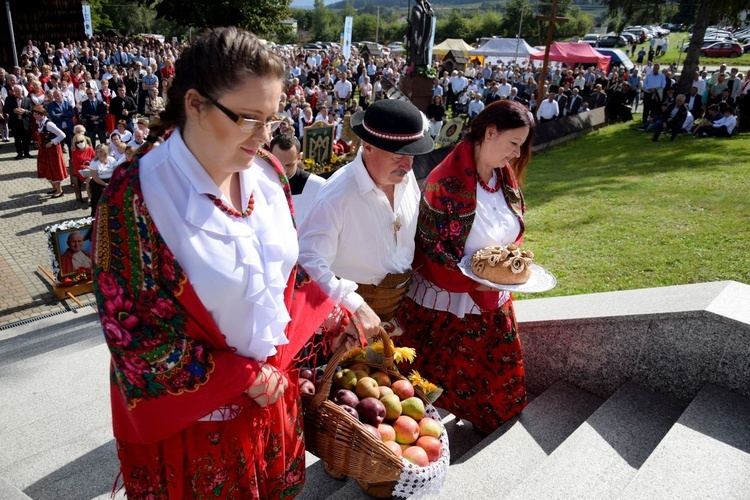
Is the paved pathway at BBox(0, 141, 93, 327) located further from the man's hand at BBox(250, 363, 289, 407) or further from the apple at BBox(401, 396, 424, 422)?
the man's hand at BBox(250, 363, 289, 407)

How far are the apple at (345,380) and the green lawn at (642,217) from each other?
337 cm

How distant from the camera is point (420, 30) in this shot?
1574 centimetres

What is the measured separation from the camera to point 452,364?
12.2ft

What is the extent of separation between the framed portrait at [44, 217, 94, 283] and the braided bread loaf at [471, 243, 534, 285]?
5.99 m

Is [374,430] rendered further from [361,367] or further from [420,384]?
[420,384]

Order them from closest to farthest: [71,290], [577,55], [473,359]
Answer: [473,359], [71,290], [577,55]

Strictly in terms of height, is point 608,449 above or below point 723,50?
below

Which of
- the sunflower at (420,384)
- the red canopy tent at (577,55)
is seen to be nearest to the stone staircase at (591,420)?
the sunflower at (420,384)

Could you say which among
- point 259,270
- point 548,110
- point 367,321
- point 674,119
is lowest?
point 548,110

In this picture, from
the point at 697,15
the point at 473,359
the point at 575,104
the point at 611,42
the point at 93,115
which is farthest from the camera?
the point at 611,42

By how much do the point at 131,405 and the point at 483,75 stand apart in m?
28.9

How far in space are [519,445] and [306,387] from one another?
5.37ft

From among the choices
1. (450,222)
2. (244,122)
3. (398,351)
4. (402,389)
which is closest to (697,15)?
(450,222)

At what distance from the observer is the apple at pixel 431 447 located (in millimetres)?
2670
